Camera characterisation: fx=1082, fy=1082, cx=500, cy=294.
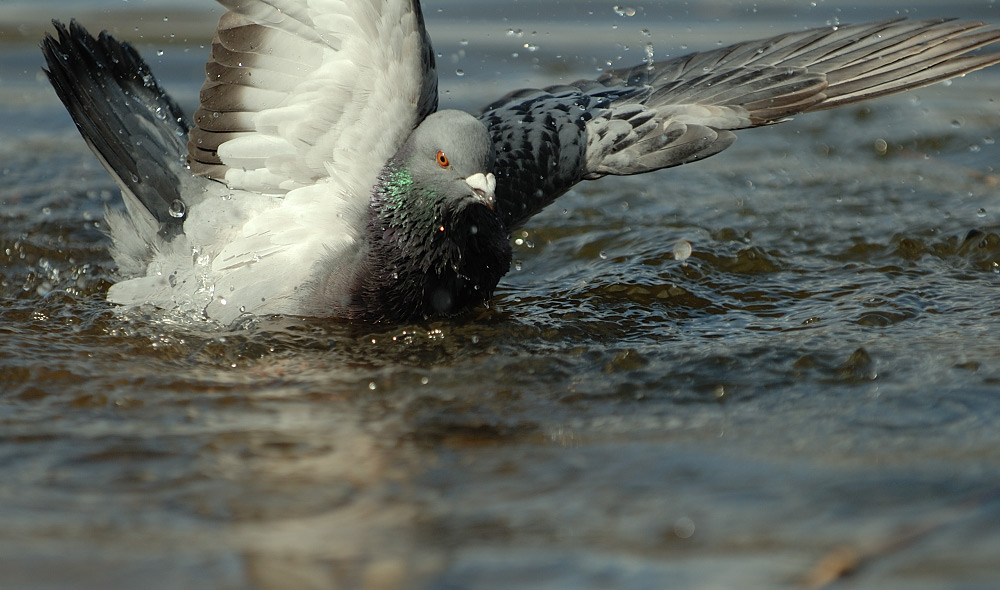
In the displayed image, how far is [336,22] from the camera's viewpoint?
12.2 ft

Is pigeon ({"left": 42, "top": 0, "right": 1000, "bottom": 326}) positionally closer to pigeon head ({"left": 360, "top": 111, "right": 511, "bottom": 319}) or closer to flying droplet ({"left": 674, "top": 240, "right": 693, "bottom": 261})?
pigeon head ({"left": 360, "top": 111, "right": 511, "bottom": 319})

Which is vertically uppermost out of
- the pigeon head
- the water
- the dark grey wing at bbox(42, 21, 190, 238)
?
the dark grey wing at bbox(42, 21, 190, 238)

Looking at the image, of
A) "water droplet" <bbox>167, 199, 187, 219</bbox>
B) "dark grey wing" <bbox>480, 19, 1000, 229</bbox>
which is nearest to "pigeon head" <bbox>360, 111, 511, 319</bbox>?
"dark grey wing" <bbox>480, 19, 1000, 229</bbox>

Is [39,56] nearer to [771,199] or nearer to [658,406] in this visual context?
[771,199]

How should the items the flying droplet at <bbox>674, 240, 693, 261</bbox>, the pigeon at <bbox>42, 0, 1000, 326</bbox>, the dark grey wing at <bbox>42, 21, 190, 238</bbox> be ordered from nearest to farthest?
the pigeon at <bbox>42, 0, 1000, 326</bbox>
the dark grey wing at <bbox>42, 21, 190, 238</bbox>
the flying droplet at <bbox>674, 240, 693, 261</bbox>

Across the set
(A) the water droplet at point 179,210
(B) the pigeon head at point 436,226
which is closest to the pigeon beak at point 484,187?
(B) the pigeon head at point 436,226

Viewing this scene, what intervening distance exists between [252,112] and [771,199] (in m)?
3.04

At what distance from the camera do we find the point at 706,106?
182 inches

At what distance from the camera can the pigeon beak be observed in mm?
3820

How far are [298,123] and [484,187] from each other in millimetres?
737

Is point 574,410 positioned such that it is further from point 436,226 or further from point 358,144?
point 358,144

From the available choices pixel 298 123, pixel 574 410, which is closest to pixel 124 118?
pixel 298 123

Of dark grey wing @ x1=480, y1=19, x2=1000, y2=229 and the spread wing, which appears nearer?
the spread wing

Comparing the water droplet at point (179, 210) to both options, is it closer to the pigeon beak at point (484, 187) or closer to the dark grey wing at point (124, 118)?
the dark grey wing at point (124, 118)
